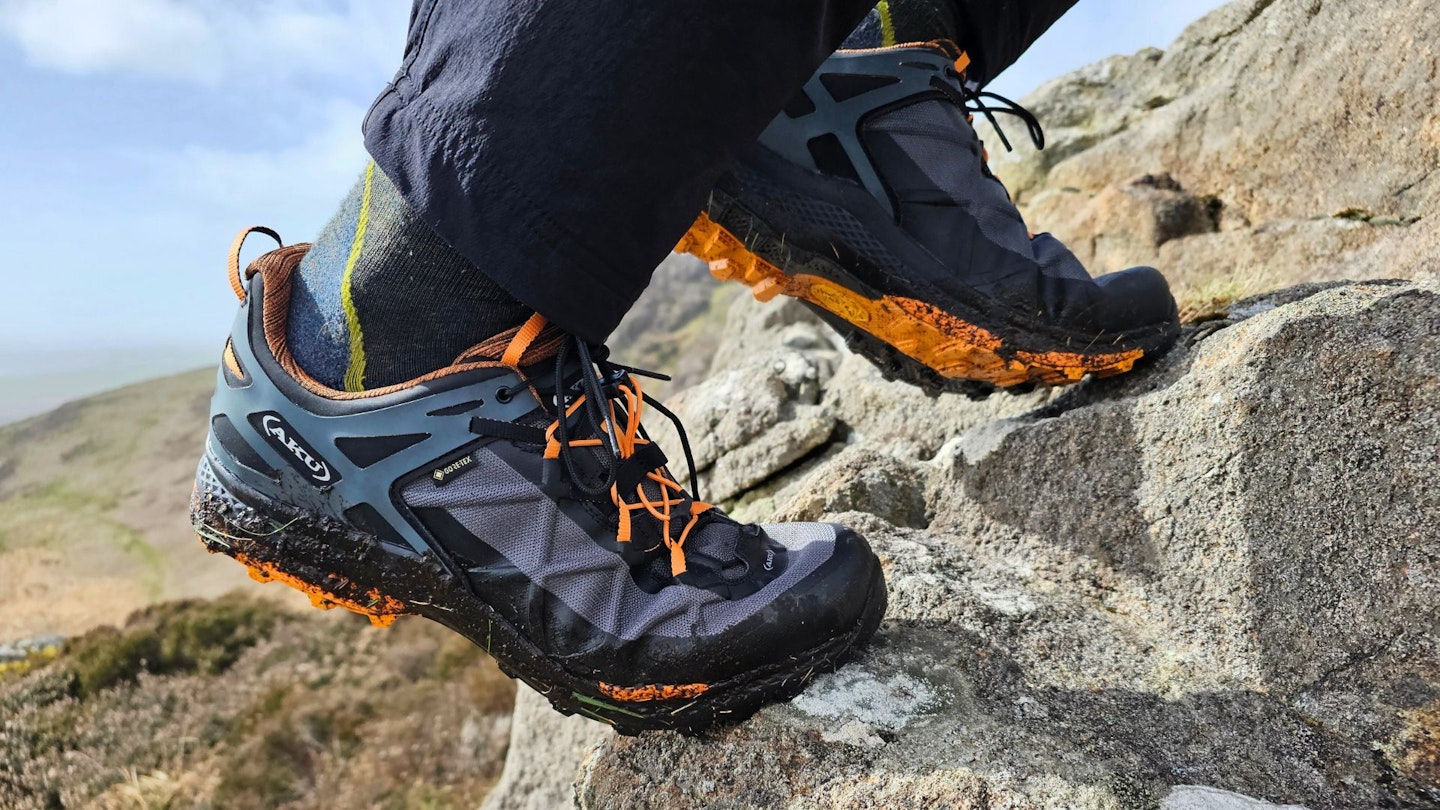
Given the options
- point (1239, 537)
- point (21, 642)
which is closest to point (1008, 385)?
point (1239, 537)

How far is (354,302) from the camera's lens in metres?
1.16

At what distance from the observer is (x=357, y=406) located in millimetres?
1143

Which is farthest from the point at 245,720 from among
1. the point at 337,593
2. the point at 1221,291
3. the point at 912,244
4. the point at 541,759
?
the point at 1221,291

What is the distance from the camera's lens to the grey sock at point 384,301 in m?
1.10

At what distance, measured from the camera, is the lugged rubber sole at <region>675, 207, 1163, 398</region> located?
1.61 meters

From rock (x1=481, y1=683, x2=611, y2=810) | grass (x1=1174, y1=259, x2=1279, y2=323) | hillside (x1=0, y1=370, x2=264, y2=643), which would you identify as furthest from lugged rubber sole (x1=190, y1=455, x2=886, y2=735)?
hillside (x1=0, y1=370, x2=264, y2=643)

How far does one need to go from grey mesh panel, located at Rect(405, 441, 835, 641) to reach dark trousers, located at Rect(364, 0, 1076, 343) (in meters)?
0.33

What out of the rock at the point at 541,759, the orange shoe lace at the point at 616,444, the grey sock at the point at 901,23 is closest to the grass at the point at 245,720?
the rock at the point at 541,759

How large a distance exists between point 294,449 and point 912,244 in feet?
4.02

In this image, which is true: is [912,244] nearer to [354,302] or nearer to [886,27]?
[886,27]

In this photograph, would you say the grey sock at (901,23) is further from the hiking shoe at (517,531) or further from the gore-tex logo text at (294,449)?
the gore-tex logo text at (294,449)

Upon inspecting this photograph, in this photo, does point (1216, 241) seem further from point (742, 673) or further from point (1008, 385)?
point (742, 673)

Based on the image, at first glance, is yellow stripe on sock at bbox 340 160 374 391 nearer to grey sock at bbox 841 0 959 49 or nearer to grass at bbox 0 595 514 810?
grey sock at bbox 841 0 959 49

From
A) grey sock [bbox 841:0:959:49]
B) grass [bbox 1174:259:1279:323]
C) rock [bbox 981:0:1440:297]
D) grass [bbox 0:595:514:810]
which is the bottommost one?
grass [bbox 0:595:514:810]
